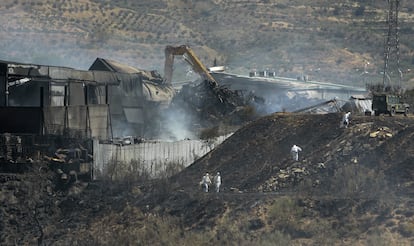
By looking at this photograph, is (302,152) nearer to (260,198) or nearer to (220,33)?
(260,198)

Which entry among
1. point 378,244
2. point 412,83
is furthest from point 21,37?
point 378,244

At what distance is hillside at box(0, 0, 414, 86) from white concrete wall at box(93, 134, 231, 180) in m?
49.4

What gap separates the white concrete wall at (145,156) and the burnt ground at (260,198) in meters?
1.15

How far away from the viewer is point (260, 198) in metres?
42.0

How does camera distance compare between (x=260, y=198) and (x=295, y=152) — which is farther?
(x=295, y=152)

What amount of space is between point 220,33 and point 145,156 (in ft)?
238

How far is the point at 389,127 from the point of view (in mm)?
47156

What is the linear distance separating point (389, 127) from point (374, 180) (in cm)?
527

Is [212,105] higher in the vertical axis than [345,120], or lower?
higher

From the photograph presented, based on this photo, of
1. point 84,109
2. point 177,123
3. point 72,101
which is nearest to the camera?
point 84,109

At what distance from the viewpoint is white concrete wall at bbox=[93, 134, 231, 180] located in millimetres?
48062

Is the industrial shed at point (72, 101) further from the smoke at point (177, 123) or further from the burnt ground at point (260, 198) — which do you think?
the burnt ground at point (260, 198)

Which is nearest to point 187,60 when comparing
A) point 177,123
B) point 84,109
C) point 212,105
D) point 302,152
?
point 212,105

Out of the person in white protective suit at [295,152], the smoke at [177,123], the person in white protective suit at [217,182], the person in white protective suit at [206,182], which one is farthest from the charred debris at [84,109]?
the person in white protective suit at [295,152]
